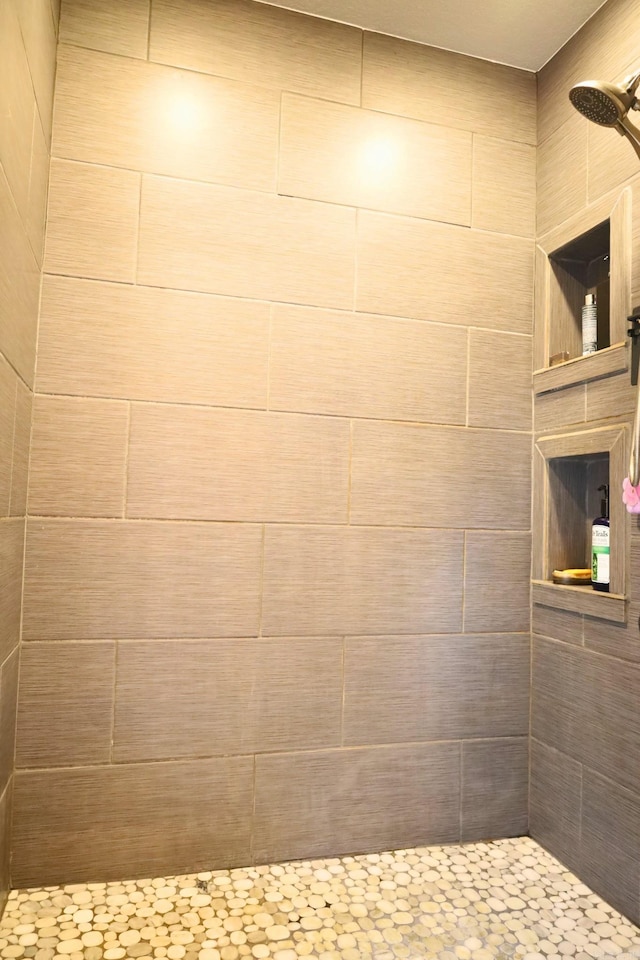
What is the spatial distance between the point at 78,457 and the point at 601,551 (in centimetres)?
124

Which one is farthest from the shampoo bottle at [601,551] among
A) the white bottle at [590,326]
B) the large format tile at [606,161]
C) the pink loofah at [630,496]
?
the large format tile at [606,161]

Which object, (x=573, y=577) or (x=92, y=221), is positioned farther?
(x=573, y=577)

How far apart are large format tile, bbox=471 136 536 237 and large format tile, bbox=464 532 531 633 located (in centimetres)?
82

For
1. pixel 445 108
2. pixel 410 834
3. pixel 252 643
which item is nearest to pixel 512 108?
pixel 445 108

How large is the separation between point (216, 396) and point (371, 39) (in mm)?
1046

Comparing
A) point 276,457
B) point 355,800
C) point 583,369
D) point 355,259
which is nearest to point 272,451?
point 276,457

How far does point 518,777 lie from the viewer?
66.1 inches

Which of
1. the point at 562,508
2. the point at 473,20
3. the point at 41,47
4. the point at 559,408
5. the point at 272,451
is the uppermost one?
the point at 473,20

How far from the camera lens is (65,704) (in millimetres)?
1397

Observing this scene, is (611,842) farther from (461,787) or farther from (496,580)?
(496,580)

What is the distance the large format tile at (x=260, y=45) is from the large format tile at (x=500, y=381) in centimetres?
73

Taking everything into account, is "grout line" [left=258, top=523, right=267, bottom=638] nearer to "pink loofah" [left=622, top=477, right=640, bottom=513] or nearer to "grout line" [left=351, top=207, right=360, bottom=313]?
"grout line" [left=351, top=207, right=360, bottom=313]

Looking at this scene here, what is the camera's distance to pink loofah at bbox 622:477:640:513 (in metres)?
1.32

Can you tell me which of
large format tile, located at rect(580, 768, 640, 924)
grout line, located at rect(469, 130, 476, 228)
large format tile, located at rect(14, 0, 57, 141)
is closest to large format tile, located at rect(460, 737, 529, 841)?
large format tile, located at rect(580, 768, 640, 924)
